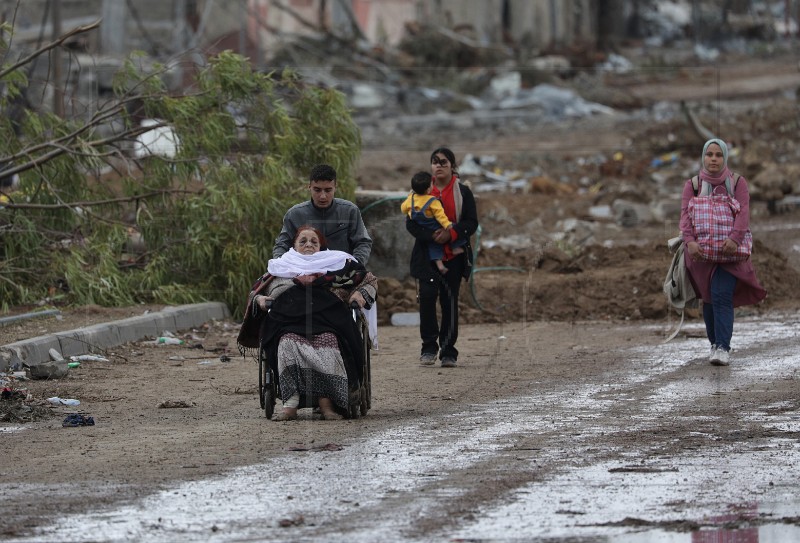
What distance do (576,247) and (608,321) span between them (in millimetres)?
3561

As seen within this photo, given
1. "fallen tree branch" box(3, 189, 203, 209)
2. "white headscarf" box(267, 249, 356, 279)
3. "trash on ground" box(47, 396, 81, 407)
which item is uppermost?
"fallen tree branch" box(3, 189, 203, 209)

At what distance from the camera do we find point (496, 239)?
21.6 m

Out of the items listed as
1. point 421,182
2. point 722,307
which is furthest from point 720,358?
point 421,182

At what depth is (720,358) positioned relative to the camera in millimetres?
11953

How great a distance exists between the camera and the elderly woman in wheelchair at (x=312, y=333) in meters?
9.38

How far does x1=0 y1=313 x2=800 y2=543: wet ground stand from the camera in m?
6.14

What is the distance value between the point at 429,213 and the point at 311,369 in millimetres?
3280

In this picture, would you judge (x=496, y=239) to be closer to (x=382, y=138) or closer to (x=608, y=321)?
(x=608, y=321)

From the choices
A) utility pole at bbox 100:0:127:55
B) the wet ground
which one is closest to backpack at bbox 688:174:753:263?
the wet ground

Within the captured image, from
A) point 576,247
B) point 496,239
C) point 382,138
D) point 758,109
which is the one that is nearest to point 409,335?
point 576,247

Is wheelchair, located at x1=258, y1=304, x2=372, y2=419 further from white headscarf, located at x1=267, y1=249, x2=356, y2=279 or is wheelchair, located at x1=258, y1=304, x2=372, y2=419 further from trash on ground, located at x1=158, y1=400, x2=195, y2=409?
trash on ground, located at x1=158, y1=400, x2=195, y2=409

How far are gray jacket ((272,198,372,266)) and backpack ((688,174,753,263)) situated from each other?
3384 mm

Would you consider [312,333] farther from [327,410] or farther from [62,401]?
[62,401]

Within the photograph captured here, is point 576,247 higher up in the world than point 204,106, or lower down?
lower down
